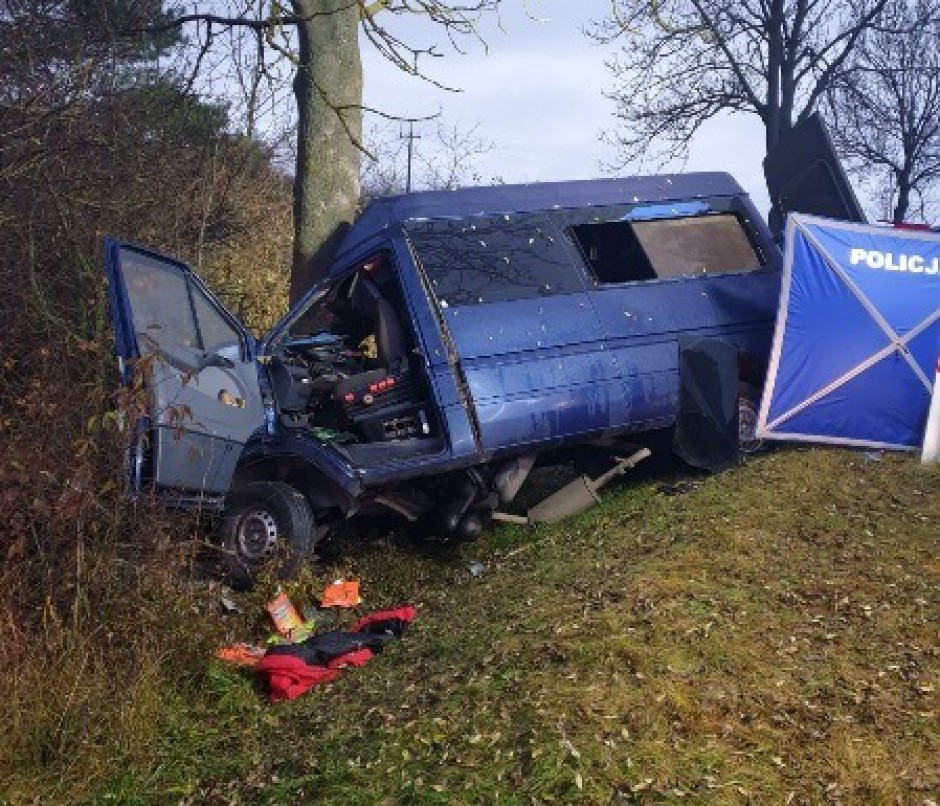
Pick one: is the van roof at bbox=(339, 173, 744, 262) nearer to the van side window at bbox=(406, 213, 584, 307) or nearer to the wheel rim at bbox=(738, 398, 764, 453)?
the van side window at bbox=(406, 213, 584, 307)

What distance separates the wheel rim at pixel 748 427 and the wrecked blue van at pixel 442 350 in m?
0.08

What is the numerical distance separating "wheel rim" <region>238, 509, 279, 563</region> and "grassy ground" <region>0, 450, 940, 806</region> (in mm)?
547

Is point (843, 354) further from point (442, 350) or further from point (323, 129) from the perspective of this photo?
point (323, 129)

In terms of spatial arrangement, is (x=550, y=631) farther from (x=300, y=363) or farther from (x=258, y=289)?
(x=258, y=289)

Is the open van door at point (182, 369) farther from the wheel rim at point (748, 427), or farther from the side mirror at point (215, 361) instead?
the wheel rim at point (748, 427)

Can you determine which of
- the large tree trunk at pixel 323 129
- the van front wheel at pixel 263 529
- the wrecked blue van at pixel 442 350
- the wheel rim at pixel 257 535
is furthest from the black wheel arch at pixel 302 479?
the large tree trunk at pixel 323 129

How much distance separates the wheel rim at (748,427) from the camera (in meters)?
8.91

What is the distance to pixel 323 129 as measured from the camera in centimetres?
1080

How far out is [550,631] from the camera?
5523 mm

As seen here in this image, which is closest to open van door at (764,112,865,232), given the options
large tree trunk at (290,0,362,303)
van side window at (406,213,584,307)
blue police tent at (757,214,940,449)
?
blue police tent at (757,214,940,449)

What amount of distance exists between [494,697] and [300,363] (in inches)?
165

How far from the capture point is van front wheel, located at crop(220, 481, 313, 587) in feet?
24.5

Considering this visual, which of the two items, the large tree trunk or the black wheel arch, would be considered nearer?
the black wheel arch

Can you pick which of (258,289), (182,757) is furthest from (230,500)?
(258,289)
